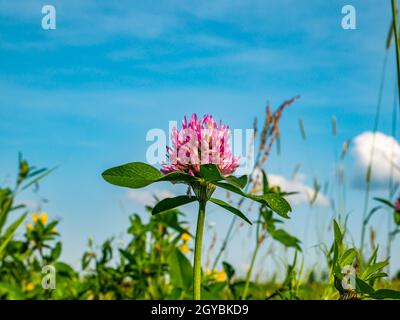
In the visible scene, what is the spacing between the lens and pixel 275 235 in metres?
1.28

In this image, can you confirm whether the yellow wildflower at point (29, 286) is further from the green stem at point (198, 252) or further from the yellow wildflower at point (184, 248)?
the green stem at point (198, 252)

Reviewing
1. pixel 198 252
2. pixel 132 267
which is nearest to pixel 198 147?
pixel 198 252

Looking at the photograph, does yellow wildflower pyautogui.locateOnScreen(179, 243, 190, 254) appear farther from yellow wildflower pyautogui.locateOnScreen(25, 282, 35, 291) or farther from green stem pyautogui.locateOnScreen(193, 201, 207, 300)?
green stem pyautogui.locateOnScreen(193, 201, 207, 300)

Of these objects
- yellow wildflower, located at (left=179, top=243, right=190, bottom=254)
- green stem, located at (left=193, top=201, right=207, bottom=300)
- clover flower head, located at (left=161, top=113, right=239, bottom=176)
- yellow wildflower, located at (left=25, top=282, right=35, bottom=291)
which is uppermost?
clover flower head, located at (left=161, top=113, right=239, bottom=176)

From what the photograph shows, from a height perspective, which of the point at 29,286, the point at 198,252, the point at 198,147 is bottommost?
the point at 29,286

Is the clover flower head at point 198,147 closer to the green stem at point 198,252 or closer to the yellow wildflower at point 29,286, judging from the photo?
the green stem at point 198,252

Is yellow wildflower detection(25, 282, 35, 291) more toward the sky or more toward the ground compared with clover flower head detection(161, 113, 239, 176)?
more toward the ground

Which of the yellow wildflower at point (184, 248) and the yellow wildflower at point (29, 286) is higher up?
the yellow wildflower at point (184, 248)

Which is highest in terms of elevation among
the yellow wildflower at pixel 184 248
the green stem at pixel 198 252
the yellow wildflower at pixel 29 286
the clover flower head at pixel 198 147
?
the clover flower head at pixel 198 147

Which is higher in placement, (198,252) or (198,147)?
(198,147)

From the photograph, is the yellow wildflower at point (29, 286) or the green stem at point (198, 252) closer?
the green stem at point (198, 252)

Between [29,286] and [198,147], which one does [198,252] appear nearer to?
[198,147]

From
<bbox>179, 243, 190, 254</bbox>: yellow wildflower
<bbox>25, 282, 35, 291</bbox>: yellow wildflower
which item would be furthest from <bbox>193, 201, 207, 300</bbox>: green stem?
<bbox>25, 282, 35, 291</bbox>: yellow wildflower

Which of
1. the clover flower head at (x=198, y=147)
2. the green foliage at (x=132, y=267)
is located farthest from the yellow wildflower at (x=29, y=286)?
the clover flower head at (x=198, y=147)
